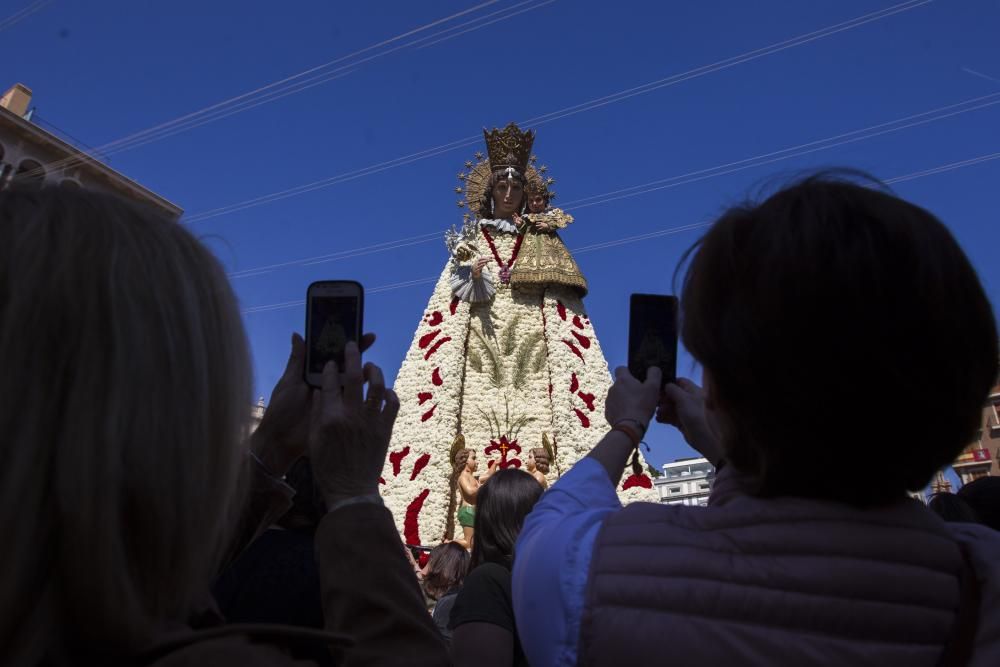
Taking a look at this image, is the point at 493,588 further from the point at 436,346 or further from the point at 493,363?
the point at 493,363

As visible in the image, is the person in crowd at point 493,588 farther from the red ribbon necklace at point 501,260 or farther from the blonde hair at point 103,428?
the red ribbon necklace at point 501,260

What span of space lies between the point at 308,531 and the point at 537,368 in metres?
7.67

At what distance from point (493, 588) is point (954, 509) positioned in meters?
1.60

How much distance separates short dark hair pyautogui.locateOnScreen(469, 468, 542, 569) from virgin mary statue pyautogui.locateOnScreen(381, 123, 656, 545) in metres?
6.28

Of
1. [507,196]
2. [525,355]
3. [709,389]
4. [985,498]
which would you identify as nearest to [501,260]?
[507,196]

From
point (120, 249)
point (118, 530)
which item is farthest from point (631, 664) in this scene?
point (120, 249)

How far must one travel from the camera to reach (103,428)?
2.28 ft

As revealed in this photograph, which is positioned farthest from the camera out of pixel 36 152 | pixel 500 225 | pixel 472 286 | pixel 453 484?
pixel 36 152

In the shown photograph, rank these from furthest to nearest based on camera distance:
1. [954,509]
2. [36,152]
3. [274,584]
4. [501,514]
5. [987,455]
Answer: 1. [987,455]
2. [36,152]
3. [954,509]
4. [501,514]
5. [274,584]

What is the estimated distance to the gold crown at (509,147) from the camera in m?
9.79

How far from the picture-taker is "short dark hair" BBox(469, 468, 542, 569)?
2.14 m

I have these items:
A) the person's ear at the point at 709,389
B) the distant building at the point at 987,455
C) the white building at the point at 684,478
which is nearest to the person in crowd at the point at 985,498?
the person's ear at the point at 709,389

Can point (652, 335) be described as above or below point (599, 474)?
above

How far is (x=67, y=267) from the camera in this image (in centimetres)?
74
